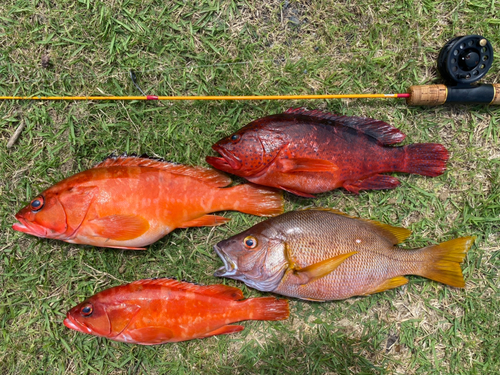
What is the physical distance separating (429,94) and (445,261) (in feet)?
4.55

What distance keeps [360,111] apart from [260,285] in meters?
1.75

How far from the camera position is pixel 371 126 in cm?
285

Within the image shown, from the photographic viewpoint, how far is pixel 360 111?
9.82 feet

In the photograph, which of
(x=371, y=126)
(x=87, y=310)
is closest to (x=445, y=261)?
(x=371, y=126)

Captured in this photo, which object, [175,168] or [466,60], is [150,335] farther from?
[466,60]

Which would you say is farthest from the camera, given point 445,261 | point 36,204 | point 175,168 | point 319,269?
point 175,168

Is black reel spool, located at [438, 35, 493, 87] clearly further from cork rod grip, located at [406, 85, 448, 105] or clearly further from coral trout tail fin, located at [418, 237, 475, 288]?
coral trout tail fin, located at [418, 237, 475, 288]

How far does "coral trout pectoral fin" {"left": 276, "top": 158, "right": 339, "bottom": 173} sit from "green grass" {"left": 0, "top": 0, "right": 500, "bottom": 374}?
1.44ft

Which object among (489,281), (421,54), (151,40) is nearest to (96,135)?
(151,40)

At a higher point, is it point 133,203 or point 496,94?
point 496,94

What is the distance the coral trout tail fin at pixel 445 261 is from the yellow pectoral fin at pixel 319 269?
71cm

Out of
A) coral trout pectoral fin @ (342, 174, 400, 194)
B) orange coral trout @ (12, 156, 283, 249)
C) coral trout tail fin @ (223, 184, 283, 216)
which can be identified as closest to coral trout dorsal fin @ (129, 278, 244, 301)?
orange coral trout @ (12, 156, 283, 249)

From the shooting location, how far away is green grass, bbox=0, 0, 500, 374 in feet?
9.77

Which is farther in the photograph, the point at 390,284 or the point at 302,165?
the point at 390,284
